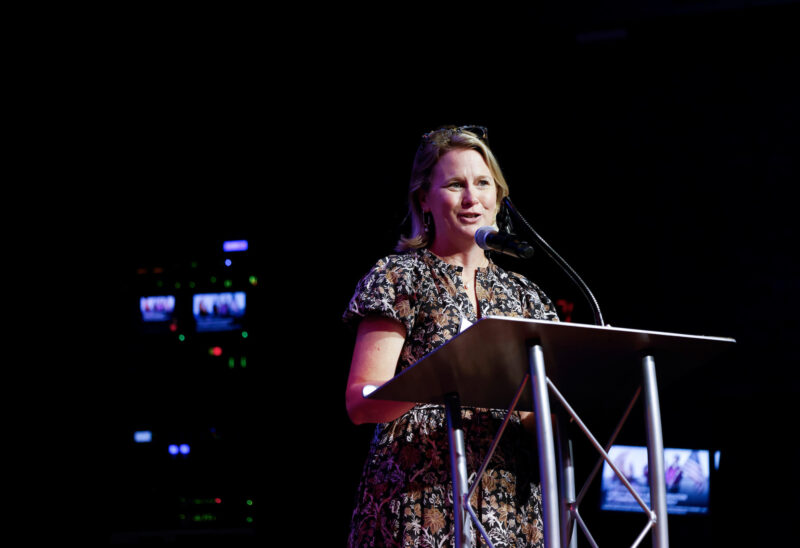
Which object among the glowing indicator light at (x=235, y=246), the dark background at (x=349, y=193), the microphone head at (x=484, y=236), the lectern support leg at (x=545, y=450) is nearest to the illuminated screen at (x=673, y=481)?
the dark background at (x=349, y=193)

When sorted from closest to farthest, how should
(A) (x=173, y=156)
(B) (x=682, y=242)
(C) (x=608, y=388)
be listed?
1. (C) (x=608, y=388)
2. (B) (x=682, y=242)
3. (A) (x=173, y=156)

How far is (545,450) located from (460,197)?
76 centimetres

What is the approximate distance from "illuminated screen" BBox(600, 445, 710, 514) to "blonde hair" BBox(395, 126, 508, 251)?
211 cm

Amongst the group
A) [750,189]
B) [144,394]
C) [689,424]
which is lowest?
[689,424]

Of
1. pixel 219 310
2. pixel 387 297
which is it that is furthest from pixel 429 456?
pixel 219 310

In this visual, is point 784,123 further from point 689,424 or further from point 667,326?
Answer: point 689,424

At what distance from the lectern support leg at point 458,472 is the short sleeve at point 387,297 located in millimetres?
283

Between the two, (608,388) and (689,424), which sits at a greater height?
(608,388)

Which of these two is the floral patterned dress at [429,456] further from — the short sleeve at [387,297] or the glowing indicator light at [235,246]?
the glowing indicator light at [235,246]

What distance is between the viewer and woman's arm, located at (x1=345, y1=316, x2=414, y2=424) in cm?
150

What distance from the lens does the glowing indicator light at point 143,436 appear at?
4.15m

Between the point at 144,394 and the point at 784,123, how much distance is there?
11.9 ft

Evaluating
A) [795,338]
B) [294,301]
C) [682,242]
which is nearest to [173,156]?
[294,301]

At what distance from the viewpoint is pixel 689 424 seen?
3760 mm
